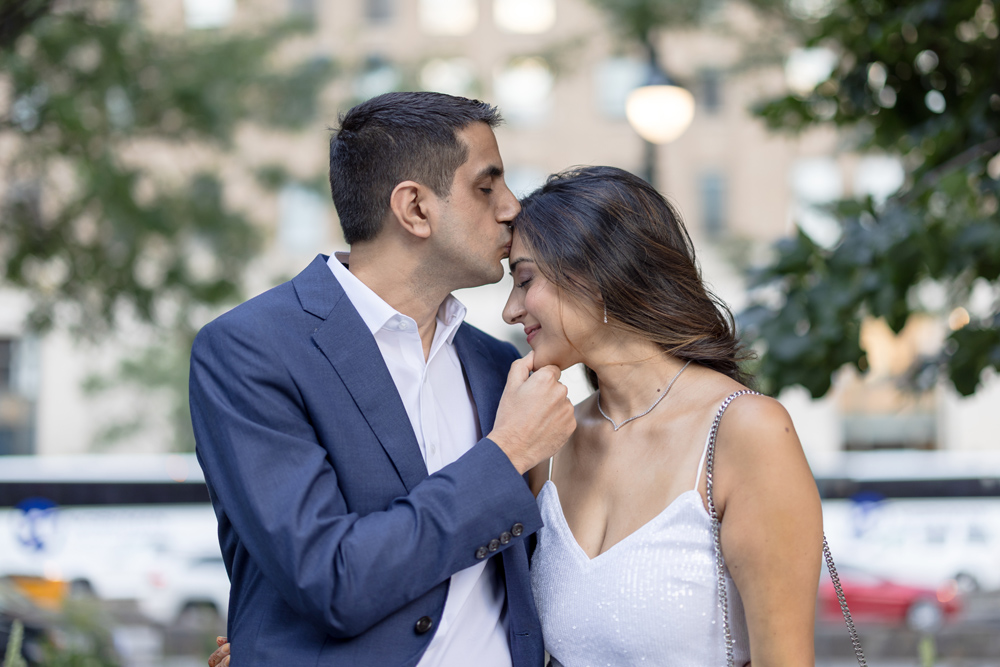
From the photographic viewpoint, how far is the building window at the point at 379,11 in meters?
28.9

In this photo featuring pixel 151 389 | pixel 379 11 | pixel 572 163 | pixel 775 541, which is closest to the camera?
pixel 775 541

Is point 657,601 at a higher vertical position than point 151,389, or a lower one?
higher

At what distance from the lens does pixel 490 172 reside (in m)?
2.51

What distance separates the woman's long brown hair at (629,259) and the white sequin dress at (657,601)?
421 mm

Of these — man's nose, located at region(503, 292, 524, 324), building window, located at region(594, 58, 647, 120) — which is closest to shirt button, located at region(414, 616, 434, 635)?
man's nose, located at region(503, 292, 524, 324)

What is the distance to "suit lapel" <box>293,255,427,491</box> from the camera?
2193 mm

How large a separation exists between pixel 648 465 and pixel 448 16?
92.5 ft

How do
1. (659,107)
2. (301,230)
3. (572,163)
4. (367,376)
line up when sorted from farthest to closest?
(572,163), (301,230), (659,107), (367,376)

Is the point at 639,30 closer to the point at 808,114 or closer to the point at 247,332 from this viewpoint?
the point at 808,114

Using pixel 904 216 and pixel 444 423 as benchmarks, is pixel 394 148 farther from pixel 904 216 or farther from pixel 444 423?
pixel 904 216

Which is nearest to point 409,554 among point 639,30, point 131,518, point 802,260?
point 802,260

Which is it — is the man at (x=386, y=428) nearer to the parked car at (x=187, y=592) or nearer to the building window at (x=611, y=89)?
the parked car at (x=187, y=592)

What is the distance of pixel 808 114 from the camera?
13.7ft

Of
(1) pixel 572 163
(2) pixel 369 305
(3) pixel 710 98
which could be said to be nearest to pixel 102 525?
(2) pixel 369 305
